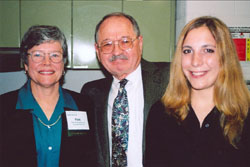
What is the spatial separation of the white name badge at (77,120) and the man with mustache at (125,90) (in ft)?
0.32

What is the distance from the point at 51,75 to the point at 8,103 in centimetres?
36

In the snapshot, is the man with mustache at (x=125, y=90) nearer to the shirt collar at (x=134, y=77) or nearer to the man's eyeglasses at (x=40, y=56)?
the shirt collar at (x=134, y=77)

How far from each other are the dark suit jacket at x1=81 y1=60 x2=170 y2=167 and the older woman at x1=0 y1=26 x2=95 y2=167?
8 centimetres

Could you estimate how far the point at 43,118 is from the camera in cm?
164

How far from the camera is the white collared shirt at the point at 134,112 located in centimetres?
168

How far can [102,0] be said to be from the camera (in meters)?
2.69

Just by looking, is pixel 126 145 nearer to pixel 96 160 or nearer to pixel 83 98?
pixel 96 160

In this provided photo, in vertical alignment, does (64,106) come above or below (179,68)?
below

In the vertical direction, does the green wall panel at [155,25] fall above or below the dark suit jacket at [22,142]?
above

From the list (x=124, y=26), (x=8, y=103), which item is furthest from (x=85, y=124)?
(x=124, y=26)

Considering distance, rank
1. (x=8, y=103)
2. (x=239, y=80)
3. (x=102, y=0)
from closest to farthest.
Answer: (x=239, y=80) → (x=8, y=103) → (x=102, y=0)

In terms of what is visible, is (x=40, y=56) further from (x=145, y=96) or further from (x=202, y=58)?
(x=202, y=58)

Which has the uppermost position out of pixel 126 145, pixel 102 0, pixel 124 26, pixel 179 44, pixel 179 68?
pixel 102 0

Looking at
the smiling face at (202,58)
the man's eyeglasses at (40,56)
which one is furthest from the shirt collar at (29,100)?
the smiling face at (202,58)
